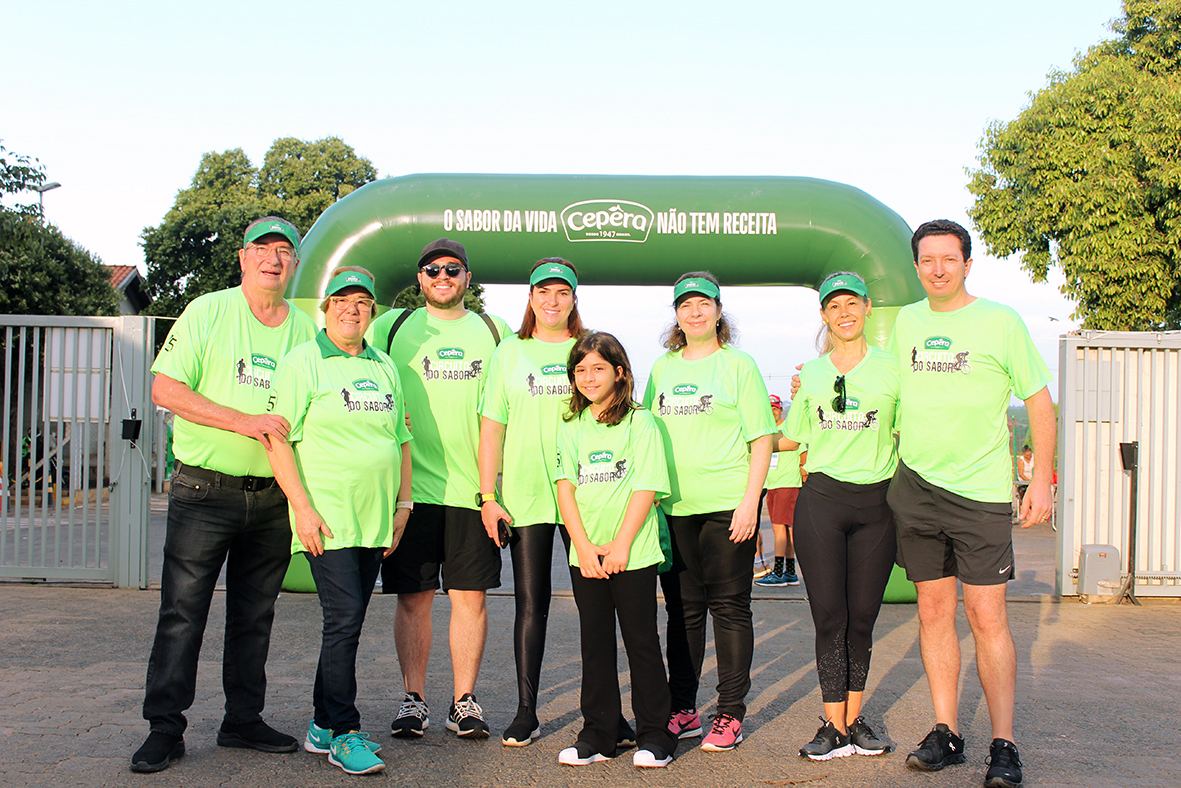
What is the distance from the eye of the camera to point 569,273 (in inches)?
164

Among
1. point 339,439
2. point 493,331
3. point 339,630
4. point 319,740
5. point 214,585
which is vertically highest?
point 493,331

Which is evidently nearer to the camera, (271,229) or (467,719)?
(271,229)

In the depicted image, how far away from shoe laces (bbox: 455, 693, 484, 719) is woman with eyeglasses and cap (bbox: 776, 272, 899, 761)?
1.40m

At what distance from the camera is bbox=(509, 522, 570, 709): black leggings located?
4070 mm

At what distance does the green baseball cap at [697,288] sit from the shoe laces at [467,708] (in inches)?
79.6

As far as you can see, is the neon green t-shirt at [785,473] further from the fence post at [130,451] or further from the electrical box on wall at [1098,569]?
the fence post at [130,451]

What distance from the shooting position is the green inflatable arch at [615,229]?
736 centimetres

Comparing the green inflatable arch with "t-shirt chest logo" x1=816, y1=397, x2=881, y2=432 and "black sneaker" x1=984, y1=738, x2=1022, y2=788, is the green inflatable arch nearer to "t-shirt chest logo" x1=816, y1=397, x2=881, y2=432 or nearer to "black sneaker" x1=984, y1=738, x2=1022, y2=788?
"t-shirt chest logo" x1=816, y1=397, x2=881, y2=432

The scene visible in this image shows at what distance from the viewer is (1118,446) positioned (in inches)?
313

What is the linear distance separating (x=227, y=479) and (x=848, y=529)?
2.60m

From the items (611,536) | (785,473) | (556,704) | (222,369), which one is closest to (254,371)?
(222,369)

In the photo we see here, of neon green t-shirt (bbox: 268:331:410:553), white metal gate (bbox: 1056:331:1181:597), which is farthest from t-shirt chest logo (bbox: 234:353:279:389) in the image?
white metal gate (bbox: 1056:331:1181:597)

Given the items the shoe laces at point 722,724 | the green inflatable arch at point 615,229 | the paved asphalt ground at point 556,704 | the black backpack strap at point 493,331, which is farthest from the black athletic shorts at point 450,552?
the green inflatable arch at point 615,229

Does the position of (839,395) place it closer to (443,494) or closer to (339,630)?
(443,494)
